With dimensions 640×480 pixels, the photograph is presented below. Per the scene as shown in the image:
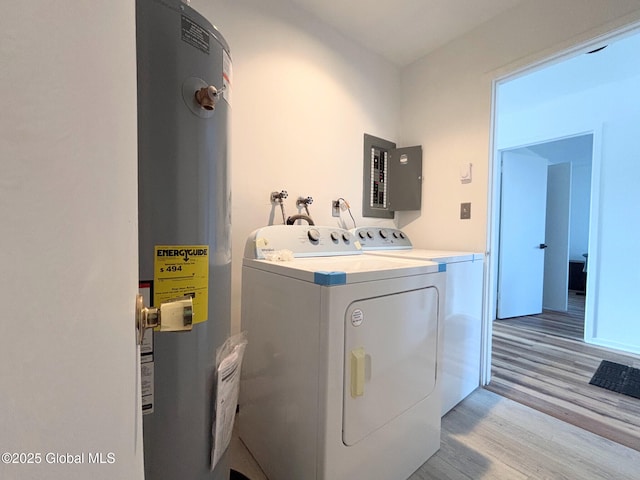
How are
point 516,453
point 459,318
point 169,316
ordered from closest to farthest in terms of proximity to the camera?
point 169,316 < point 516,453 < point 459,318

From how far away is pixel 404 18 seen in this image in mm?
1924

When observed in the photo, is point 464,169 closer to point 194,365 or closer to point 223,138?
point 223,138

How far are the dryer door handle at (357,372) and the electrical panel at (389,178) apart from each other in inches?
57.6

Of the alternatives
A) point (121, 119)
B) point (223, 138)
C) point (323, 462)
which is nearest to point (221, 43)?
point (223, 138)

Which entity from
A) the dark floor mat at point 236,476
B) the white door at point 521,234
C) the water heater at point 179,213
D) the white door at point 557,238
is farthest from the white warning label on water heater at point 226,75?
the white door at point 557,238

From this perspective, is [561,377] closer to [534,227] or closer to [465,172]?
[465,172]

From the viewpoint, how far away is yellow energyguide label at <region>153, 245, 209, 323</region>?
2.45ft

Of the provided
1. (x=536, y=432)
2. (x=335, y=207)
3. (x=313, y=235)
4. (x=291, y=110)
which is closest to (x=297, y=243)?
(x=313, y=235)

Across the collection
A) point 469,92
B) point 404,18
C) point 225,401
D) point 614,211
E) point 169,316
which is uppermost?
point 404,18

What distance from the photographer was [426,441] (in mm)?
1293

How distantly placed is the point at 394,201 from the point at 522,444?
1.76 m

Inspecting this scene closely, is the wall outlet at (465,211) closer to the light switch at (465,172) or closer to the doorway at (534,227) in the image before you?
the light switch at (465,172)

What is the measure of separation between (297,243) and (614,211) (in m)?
3.23

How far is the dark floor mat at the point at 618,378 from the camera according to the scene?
6.29ft
